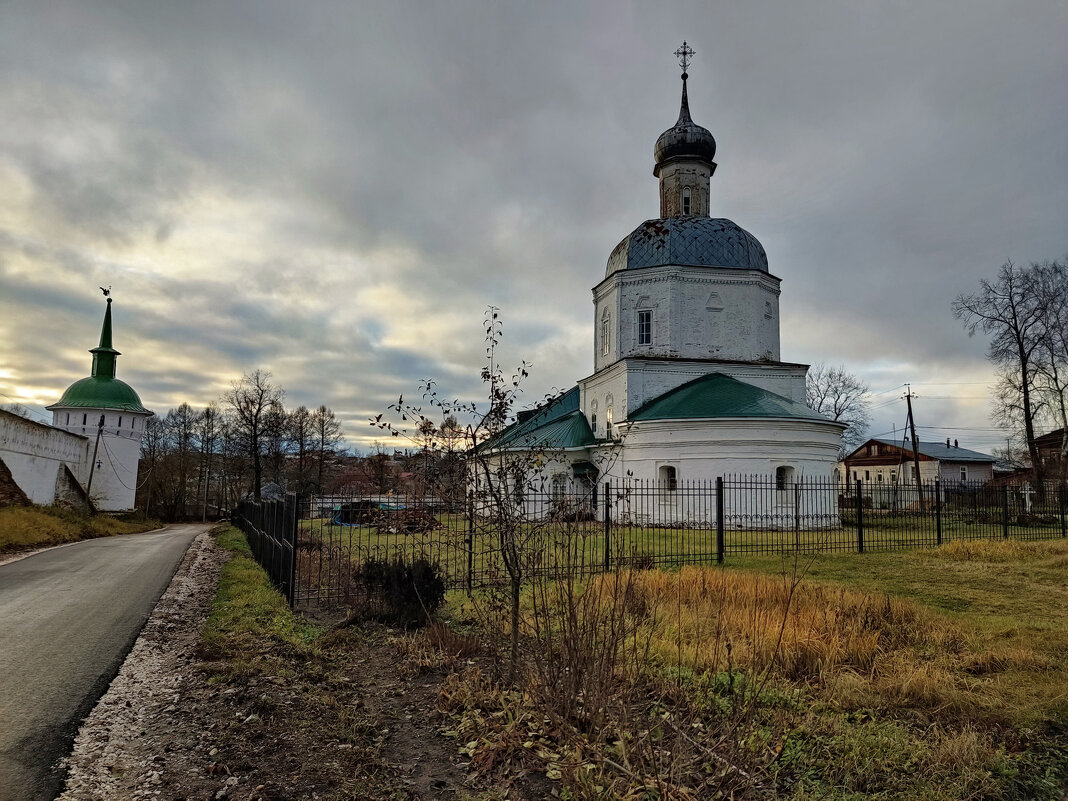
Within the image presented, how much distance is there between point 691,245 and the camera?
94.7 feet

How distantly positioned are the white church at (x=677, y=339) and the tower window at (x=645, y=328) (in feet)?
0.14

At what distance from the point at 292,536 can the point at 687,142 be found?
93.9ft

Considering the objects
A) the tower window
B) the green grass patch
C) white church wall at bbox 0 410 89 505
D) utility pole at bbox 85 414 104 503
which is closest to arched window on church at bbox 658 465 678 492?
the tower window

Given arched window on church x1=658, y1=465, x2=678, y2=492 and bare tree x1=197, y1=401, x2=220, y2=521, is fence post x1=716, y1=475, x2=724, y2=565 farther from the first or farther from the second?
bare tree x1=197, y1=401, x2=220, y2=521

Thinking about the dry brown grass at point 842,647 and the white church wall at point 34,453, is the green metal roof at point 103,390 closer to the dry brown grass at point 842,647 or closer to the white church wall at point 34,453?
the white church wall at point 34,453

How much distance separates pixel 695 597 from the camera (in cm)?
835

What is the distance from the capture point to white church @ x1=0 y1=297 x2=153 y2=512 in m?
27.0

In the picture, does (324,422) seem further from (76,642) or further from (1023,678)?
(1023,678)

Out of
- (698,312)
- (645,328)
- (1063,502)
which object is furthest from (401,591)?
(698,312)

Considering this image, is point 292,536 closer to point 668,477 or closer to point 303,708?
point 303,708

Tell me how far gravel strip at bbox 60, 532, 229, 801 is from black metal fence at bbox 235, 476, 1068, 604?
2272mm

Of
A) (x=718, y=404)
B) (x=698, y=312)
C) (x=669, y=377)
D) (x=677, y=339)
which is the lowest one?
(x=718, y=404)

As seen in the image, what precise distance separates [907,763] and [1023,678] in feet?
7.96

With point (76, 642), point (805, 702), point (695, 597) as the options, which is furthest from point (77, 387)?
point (805, 702)
